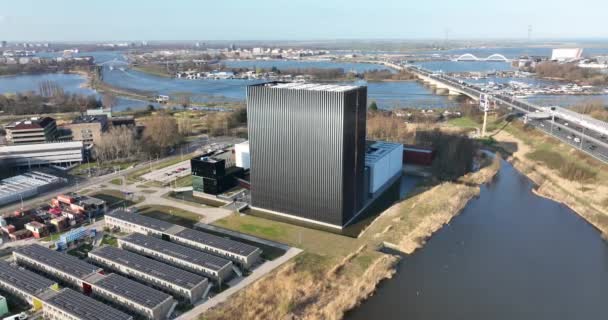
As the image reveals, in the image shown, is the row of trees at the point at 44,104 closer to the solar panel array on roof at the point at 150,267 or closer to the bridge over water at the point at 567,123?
the solar panel array on roof at the point at 150,267

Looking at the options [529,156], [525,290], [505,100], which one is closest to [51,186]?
[525,290]

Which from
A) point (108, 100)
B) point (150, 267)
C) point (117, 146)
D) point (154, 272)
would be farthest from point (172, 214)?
point (108, 100)

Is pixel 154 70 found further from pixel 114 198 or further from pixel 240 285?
pixel 240 285

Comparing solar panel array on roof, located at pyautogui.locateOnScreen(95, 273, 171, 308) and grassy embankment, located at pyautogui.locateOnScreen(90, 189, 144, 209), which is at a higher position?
solar panel array on roof, located at pyautogui.locateOnScreen(95, 273, 171, 308)

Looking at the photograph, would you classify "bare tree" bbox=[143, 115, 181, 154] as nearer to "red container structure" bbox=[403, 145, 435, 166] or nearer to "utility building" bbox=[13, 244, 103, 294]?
"utility building" bbox=[13, 244, 103, 294]

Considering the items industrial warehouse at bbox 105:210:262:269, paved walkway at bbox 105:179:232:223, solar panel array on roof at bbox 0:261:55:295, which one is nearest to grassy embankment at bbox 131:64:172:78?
paved walkway at bbox 105:179:232:223

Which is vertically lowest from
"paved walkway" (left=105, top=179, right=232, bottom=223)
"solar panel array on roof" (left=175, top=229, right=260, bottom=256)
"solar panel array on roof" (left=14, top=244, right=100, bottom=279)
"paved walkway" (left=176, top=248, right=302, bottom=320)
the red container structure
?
"paved walkway" (left=176, top=248, right=302, bottom=320)

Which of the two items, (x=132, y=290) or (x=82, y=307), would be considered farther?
(x=132, y=290)
